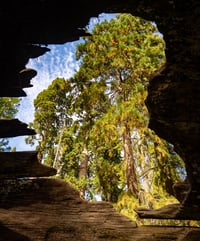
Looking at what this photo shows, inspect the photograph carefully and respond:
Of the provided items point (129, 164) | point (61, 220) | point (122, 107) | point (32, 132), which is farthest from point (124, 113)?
point (61, 220)

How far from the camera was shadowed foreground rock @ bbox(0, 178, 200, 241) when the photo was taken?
6008mm

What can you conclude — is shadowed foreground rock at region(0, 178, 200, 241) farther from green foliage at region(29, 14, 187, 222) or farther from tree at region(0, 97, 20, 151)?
tree at region(0, 97, 20, 151)

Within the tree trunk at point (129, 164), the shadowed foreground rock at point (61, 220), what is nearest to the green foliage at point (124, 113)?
the tree trunk at point (129, 164)

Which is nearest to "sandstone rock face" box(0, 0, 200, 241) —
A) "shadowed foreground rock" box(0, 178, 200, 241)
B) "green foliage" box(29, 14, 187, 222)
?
"shadowed foreground rock" box(0, 178, 200, 241)

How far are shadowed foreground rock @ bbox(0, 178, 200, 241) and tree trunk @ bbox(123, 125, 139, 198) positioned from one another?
559 cm

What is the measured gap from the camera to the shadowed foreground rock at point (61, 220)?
19.7 feet

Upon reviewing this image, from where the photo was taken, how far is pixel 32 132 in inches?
286

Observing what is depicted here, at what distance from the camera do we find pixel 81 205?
6430 mm

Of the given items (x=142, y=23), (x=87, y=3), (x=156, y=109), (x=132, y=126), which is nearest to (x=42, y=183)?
(x=156, y=109)

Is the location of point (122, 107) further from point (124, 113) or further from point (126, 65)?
point (126, 65)

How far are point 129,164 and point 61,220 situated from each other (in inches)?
252

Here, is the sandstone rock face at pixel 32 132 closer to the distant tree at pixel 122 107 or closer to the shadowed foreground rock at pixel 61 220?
the shadowed foreground rock at pixel 61 220

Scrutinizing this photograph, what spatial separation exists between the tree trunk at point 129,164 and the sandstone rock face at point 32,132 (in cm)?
539

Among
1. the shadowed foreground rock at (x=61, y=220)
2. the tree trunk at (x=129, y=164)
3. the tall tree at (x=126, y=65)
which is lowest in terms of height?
the shadowed foreground rock at (x=61, y=220)
